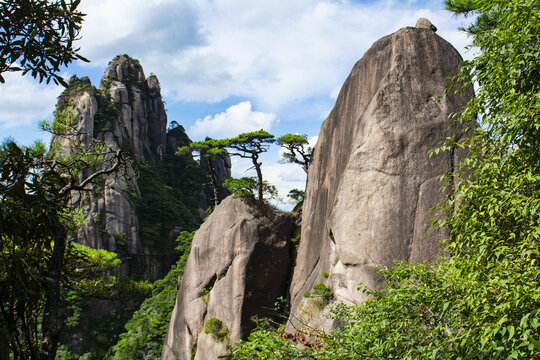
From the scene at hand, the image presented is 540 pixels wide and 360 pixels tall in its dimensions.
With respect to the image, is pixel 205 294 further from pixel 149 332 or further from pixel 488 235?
pixel 488 235

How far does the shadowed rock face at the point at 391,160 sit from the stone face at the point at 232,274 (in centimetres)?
411

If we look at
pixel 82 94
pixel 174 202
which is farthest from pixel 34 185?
pixel 174 202

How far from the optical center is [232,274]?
47.8 feet

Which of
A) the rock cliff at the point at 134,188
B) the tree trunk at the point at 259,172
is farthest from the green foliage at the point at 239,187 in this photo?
the rock cliff at the point at 134,188

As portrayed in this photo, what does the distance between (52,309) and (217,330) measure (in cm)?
1199

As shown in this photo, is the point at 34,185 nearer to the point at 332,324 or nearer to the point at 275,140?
the point at 332,324

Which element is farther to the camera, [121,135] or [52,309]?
[121,135]

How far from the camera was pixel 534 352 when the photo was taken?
8.82 ft

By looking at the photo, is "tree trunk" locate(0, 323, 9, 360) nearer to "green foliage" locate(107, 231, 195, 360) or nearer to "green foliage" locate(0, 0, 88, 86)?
"green foliage" locate(0, 0, 88, 86)

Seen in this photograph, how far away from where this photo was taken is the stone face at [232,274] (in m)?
14.0

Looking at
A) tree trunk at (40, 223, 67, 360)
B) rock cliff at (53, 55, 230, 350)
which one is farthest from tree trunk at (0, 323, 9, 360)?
rock cliff at (53, 55, 230, 350)

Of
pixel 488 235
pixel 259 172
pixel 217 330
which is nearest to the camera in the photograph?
pixel 488 235

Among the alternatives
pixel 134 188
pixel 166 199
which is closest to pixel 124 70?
pixel 166 199

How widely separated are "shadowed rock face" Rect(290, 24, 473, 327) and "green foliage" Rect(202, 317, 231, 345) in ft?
16.5
